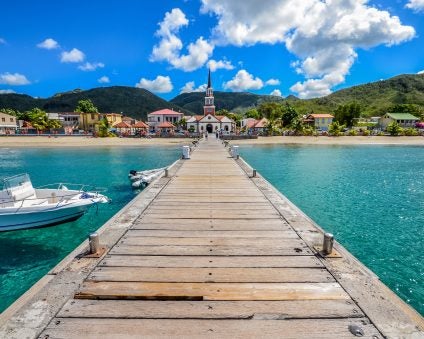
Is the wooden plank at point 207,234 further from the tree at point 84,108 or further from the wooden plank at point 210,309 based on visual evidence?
the tree at point 84,108

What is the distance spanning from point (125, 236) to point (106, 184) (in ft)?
56.5

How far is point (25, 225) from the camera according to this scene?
10320mm

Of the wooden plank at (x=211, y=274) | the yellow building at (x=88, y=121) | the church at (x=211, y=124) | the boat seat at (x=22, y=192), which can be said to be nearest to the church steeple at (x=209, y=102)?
the church at (x=211, y=124)

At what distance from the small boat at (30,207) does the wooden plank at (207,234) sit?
20.2ft

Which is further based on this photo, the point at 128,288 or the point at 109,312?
the point at 128,288

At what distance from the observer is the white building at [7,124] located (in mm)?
77731

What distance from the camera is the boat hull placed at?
33.2 feet

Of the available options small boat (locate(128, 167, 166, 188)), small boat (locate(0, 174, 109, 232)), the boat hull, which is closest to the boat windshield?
small boat (locate(0, 174, 109, 232))

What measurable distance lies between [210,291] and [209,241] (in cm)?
170

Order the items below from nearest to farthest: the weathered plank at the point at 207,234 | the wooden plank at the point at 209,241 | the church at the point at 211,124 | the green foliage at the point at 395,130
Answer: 1. the wooden plank at the point at 209,241
2. the weathered plank at the point at 207,234
3. the green foliage at the point at 395,130
4. the church at the point at 211,124

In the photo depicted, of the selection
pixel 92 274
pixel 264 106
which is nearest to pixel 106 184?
pixel 92 274

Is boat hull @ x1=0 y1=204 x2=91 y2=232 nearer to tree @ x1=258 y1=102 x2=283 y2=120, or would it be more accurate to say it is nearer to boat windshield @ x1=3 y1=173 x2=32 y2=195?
boat windshield @ x1=3 y1=173 x2=32 y2=195

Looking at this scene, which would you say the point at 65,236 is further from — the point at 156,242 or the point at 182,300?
the point at 182,300

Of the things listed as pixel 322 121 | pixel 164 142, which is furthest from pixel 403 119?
pixel 164 142
